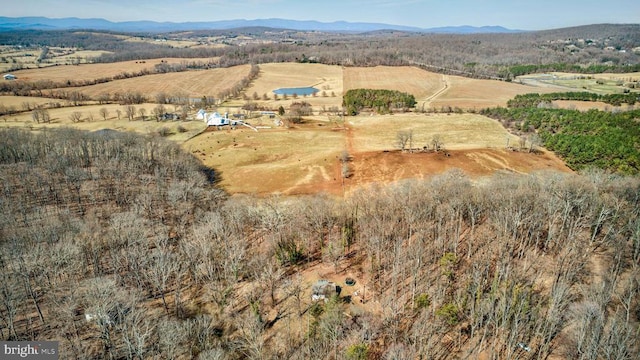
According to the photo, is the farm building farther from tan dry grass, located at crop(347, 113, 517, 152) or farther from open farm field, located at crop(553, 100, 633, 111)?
open farm field, located at crop(553, 100, 633, 111)

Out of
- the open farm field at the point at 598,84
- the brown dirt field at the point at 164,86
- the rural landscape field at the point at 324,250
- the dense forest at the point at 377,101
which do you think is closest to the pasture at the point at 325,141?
the rural landscape field at the point at 324,250

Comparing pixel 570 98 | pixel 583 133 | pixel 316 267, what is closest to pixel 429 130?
pixel 583 133

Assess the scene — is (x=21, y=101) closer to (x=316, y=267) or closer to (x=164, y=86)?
(x=164, y=86)

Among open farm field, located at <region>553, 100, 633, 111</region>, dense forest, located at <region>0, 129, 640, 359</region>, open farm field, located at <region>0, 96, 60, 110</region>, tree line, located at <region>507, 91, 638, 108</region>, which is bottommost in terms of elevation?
dense forest, located at <region>0, 129, 640, 359</region>

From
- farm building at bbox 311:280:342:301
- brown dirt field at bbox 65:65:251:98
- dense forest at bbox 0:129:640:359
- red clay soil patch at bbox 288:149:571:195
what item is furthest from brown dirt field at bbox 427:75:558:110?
farm building at bbox 311:280:342:301

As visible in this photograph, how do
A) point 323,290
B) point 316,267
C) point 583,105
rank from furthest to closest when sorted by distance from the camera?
1. point 583,105
2. point 316,267
3. point 323,290

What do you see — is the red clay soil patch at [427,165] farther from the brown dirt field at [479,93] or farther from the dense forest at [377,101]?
the brown dirt field at [479,93]
